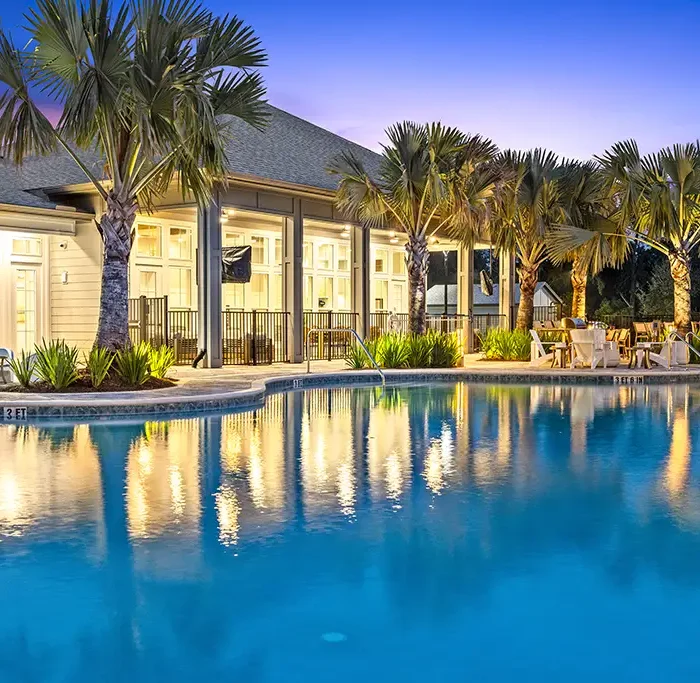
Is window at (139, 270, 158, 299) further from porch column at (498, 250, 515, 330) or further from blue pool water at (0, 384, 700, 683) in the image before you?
porch column at (498, 250, 515, 330)

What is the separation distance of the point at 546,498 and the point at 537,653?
11.0 ft

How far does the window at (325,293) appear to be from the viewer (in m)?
26.9

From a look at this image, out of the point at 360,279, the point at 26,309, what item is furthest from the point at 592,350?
the point at 26,309

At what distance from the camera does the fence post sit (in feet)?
68.9

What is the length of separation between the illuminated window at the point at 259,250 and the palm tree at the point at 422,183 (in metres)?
4.82

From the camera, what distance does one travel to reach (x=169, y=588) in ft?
16.6

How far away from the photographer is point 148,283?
73.9 ft

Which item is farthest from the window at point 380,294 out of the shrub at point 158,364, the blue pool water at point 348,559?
the blue pool water at point 348,559

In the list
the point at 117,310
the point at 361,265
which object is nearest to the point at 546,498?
the point at 117,310

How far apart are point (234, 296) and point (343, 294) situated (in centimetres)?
452

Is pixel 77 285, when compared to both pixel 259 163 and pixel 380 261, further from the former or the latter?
pixel 380 261

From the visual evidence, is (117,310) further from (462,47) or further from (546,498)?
(462,47)

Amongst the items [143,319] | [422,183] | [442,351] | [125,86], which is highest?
[125,86]

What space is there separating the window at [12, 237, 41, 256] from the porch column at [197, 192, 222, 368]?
396 centimetres
